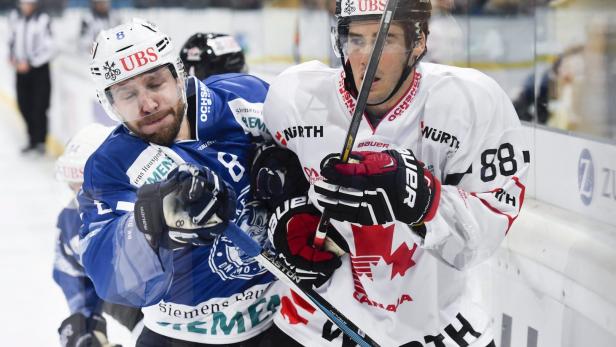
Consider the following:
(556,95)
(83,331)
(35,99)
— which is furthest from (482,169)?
(35,99)

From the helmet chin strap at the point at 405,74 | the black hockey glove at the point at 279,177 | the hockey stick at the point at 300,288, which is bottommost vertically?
the hockey stick at the point at 300,288

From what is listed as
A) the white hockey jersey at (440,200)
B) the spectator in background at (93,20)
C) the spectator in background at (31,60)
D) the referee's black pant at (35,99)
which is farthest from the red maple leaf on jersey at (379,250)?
the spectator in background at (31,60)

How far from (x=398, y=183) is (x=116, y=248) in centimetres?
51

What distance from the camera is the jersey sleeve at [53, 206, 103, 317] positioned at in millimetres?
Answer: 1965

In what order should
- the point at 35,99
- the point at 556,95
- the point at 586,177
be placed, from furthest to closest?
1. the point at 35,99
2. the point at 556,95
3. the point at 586,177

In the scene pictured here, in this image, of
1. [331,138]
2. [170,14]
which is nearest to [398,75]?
[331,138]

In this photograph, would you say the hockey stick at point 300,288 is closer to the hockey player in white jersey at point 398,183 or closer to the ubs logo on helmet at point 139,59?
the hockey player in white jersey at point 398,183

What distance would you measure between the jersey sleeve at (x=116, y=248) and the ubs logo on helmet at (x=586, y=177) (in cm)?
72

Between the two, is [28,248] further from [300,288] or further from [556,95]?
[556,95]

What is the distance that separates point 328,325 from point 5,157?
210 inches

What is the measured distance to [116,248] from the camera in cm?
144

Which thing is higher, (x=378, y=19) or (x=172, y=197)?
(x=378, y=19)

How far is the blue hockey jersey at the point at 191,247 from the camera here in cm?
147

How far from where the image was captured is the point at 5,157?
641cm
